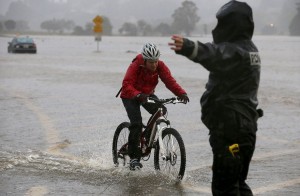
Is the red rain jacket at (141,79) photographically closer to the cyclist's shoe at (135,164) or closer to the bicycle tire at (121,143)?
the bicycle tire at (121,143)

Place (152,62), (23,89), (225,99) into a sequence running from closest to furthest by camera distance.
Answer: (225,99) → (152,62) → (23,89)

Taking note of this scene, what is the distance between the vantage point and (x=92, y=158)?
8633 mm

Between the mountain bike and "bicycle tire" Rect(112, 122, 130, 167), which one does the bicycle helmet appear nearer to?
the mountain bike

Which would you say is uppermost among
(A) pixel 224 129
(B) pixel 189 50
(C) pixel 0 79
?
(B) pixel 189 50

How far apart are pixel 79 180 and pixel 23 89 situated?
41.4ft

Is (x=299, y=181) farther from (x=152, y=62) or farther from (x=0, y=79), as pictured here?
(x=0, y=79)

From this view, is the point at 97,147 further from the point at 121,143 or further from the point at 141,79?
the point at 141,79

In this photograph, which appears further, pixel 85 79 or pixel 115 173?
pixel 85 79

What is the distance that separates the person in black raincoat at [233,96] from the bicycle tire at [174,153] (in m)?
2.26

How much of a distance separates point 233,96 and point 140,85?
291 cm

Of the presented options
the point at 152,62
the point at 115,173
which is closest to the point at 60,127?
the point at 115,173

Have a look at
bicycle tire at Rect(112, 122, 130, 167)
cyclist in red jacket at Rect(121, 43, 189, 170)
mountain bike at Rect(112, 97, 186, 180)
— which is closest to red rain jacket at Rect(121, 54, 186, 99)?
cyclist in red jacket at Rect(121, 43, 189, 170)

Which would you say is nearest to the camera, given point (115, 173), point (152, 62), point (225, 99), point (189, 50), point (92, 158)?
point (189, 50)

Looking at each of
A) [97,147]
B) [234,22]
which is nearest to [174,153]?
[97,147]
